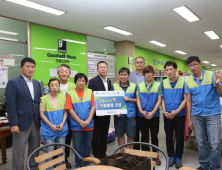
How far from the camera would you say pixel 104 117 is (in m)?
2.79

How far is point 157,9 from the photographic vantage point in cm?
426

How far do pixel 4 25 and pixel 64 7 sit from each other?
1734mm

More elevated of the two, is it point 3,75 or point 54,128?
point 3,75

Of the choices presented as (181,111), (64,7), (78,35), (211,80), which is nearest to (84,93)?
(181,111)

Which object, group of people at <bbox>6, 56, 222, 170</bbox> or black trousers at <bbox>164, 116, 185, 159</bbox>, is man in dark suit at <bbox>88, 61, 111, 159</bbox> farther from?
black trousers at <bbox>164, 116, 185, 159</bbox>

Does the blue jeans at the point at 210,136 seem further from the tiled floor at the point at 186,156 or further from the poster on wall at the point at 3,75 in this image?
the poster on wall at the point at 3,75

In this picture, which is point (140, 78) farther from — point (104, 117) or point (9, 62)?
point (9, 62)

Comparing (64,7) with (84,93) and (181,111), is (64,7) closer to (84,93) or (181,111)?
(84,93)

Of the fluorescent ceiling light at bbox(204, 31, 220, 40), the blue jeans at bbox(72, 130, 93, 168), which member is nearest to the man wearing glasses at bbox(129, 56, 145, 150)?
the blue jeans at bbox(72, 130, 93, 168)

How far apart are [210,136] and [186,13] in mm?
3498

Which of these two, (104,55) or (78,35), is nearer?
(78,35)

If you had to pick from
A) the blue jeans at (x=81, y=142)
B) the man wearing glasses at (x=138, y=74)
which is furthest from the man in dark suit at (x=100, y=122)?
the man wearing glasses at (x=138, y=74)

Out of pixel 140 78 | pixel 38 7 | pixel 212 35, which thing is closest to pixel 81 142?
pixel 140 78

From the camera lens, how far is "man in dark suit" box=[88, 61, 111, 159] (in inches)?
110
